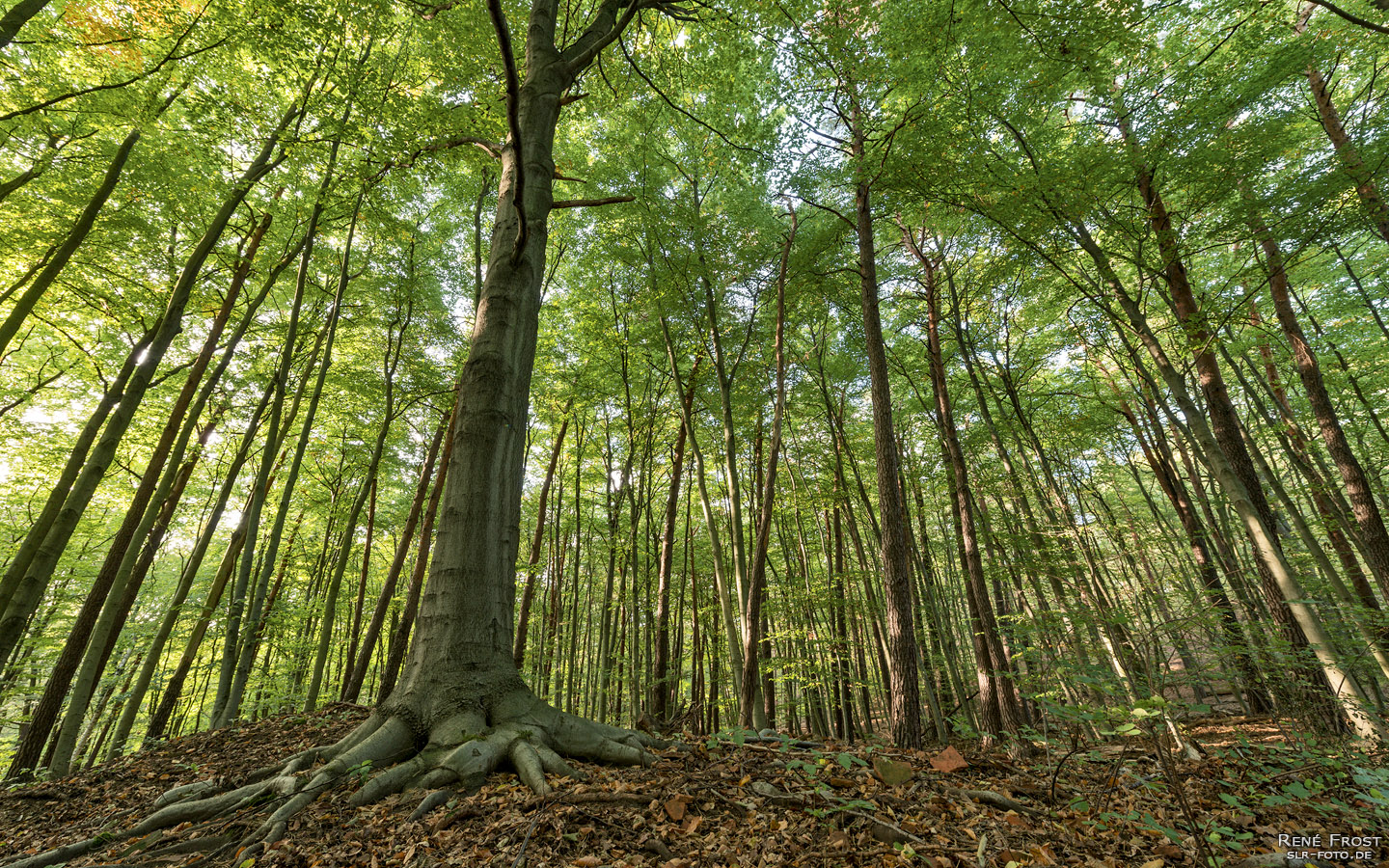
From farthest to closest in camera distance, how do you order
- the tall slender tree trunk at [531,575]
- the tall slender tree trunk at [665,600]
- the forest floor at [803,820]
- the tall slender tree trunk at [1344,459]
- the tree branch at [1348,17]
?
the tall slender tree trunk at [531,575] < the tall slender tree trunk at [665,600] < the tall slender tree trunk at [1344,459] < the tree branch at [1348,17] < the forest floor at [803,820]

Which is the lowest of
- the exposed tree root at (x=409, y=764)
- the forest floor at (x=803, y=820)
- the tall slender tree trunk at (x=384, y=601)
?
the forest floor at (x=803, y=820)

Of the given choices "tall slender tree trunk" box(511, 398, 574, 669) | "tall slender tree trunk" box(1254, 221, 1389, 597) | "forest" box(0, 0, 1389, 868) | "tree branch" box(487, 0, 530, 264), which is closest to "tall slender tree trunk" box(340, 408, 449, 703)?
"forest" box(0, 0, 1389, 868)

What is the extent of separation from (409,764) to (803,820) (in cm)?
210

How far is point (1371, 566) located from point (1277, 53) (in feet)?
28.0

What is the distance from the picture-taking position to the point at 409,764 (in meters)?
2.63

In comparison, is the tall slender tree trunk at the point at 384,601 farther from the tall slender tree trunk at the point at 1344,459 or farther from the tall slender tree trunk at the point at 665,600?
the tall slender tree trunk at the point at 1344,459

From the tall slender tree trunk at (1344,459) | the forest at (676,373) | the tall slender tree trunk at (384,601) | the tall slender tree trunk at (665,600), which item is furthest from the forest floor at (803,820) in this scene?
the tall slender tree trunk at (1344,459)

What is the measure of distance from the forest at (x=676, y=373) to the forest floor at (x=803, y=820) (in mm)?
33

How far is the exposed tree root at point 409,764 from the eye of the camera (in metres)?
2.39

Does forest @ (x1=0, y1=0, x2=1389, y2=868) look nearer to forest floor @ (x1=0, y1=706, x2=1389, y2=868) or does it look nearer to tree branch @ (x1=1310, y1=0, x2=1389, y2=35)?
forest floor @ (x1=0, y1=706, x2=1389, y2=868)

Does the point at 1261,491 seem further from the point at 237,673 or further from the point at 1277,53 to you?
the point at 237,673

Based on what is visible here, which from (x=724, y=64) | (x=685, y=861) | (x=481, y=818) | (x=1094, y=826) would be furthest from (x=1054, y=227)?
(x=481, y=818)

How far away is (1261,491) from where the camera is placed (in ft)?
24.9

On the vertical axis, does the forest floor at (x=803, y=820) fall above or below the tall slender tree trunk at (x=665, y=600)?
below
